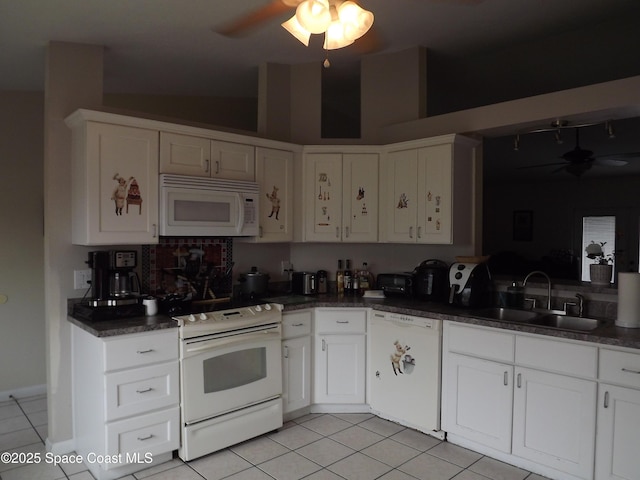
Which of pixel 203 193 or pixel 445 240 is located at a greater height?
pixel 203 193

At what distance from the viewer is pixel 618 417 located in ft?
7.61

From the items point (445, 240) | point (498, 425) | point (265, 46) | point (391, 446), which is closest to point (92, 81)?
point (265, 46)

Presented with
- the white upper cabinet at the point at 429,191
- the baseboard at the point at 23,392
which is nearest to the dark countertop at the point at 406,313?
the white upper cabinet at the point at 429,191

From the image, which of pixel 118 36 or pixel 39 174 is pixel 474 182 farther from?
pixel 39 174

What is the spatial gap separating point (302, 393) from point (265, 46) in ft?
8.70

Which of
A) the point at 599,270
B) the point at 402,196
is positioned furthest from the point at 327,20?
the point at 599,270

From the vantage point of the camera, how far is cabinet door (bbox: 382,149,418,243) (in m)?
3.58

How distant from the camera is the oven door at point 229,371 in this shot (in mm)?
2764

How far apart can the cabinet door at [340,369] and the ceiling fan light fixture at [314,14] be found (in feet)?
7.42

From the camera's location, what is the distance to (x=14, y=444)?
3023 millimetres

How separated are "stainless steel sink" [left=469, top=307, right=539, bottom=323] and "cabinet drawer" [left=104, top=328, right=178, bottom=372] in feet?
6.36

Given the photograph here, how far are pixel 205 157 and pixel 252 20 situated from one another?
3.13 ft

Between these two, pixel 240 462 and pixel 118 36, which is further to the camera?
pixel 118 36

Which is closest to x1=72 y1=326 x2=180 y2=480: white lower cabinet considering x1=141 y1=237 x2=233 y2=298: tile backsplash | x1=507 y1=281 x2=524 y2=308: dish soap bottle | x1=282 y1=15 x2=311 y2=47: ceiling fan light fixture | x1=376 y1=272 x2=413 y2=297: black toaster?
x1=141 y1=237 x2=233 y2=298: tile backsplash
